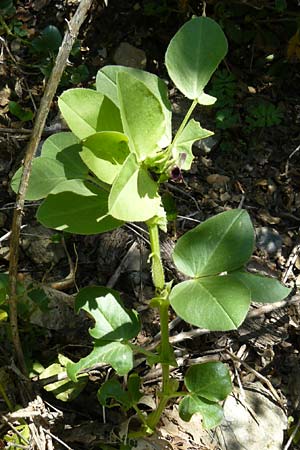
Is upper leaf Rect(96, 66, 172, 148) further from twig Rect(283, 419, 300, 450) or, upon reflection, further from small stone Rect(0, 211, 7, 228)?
twig Rect(283, 419, 300, 450)

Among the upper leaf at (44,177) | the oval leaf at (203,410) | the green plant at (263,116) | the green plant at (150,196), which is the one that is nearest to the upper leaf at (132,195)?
Answer: the green plant at (150,196)

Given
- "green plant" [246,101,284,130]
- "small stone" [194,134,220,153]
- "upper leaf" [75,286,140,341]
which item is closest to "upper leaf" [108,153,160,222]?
"upper leaf" [75,286,140,341]

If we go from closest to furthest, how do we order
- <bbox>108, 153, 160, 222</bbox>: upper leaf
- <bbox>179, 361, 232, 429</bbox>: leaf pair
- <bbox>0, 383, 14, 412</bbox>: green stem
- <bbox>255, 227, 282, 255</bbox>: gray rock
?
<bbox>108, 153, 160, 222</bbox>: upper leaf → <bbox>179, 361, 232, 429</bbox>: leaf pair → <bbox>0, 383, 14, 412</bbox>: green stem → <bbox>255, 227, 282, 255</bbox>: gray rock

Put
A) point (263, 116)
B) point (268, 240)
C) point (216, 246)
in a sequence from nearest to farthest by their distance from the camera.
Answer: point (216, 246)
point (268, 240)
point (263, 116)

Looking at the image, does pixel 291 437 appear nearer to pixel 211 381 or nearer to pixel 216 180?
pixel 211 381

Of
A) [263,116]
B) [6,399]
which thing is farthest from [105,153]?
[263,116]

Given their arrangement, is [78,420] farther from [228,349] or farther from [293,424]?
[293,424]

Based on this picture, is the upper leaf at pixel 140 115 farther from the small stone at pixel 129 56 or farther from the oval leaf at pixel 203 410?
the small stone at pixel 129 56
